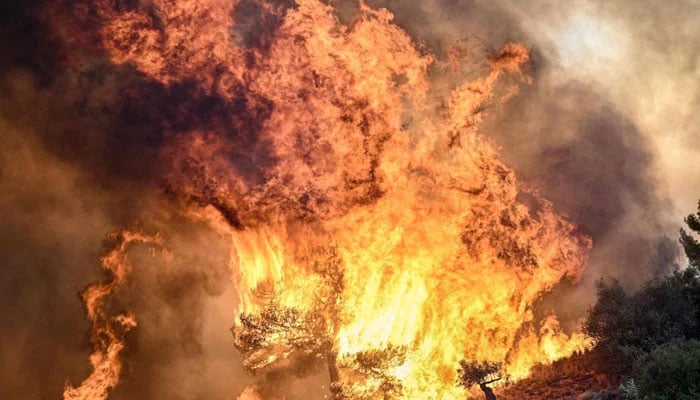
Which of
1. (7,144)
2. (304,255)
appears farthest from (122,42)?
(304,255)

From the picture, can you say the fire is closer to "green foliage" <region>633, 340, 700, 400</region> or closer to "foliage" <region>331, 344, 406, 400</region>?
"foliage" <region>331, 344, 406, 400</region>

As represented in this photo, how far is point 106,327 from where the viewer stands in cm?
2181

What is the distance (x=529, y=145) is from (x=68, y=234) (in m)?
19.6

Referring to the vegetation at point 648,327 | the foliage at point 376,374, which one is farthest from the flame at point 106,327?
the vegetation at point 648,327

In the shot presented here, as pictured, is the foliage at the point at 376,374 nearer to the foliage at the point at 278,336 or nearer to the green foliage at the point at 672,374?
the foliage at the point at 278,336

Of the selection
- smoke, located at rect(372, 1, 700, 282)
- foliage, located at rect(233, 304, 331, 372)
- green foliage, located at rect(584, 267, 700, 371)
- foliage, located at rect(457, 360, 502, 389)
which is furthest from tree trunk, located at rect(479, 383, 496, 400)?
foliage, located at rect(233, 304, 331, 372)

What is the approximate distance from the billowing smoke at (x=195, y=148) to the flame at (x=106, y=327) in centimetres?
33

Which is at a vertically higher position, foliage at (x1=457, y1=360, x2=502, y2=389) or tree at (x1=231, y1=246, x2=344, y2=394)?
tree at (x1=231, y1=246, x2=344, y2=394)

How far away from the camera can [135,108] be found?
2116cm

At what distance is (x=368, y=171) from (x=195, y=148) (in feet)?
24.1

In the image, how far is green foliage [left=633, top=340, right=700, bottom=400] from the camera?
13.0 metres

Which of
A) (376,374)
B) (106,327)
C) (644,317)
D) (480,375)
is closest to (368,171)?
(376,374)

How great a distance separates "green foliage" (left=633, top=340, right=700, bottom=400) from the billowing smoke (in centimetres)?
492

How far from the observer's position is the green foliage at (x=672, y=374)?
42.5 feet
